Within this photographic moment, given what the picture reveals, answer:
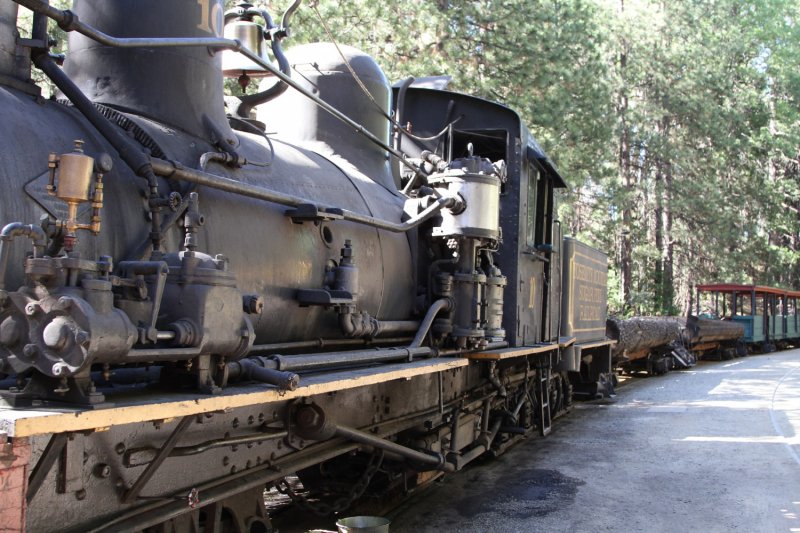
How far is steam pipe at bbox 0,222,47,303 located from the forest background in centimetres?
1250

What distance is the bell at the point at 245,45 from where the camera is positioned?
4125 millimetres

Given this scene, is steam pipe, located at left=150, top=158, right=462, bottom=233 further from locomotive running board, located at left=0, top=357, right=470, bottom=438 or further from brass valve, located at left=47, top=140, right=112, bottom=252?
locomotive running board, located at left=0, top=357, right=470, bottom=438

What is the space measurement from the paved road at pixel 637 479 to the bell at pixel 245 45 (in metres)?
3.30

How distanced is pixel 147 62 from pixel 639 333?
1425 centimetres

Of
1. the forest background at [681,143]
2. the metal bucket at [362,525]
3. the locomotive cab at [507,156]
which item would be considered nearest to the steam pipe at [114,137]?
the metal bucket at [362,525]

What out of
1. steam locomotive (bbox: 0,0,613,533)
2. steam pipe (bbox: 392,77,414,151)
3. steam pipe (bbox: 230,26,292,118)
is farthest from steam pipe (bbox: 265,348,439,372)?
steam pipe (bbox: 392,77,414,151)

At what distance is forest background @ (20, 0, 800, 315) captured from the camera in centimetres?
1535

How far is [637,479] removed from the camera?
6.45m

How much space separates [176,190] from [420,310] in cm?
261

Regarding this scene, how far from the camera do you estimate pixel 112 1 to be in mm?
3088

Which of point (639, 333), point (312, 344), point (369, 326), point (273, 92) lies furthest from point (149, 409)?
point (639, 333)

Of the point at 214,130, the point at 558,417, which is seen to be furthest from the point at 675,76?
the point at 214,130

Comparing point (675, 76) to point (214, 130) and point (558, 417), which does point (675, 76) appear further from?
point (214, 130)

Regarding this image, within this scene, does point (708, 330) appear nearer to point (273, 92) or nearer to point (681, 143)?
point (681, 143)
